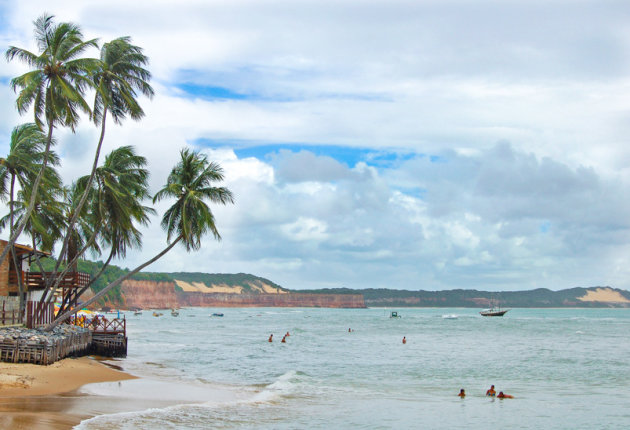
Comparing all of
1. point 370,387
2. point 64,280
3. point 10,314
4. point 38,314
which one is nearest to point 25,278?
point 10,314

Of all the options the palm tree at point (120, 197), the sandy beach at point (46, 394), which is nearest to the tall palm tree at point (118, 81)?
the palm tree at point (120, 197)

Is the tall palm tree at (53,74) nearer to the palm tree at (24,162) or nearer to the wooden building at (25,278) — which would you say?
the palm tree at (24,162)

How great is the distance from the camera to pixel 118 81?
3503 centimetres

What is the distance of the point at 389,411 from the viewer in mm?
25531

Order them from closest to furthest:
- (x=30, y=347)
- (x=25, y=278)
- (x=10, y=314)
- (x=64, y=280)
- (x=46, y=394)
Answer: (x=46, y=394) < (x=30, y=347) < (x=10, y=314) < (x=64, y=280) < (x=25, y=278)

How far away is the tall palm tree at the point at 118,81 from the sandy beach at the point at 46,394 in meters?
9.33

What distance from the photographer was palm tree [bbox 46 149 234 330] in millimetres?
A: 37625

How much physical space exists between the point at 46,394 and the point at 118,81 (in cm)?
1832

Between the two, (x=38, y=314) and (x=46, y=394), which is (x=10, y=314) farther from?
(x=46, y=394)

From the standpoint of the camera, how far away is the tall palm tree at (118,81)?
114 feet

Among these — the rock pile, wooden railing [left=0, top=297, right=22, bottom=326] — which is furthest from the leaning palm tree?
the rock pile

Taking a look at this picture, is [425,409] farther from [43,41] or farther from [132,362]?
[43,41]

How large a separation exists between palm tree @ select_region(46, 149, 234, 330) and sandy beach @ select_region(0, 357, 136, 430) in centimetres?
865

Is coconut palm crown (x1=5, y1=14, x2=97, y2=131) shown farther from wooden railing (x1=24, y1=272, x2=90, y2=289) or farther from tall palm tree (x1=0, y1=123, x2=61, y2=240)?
wooden railing (x1=24, y1=272, x2=90, y2=289)
